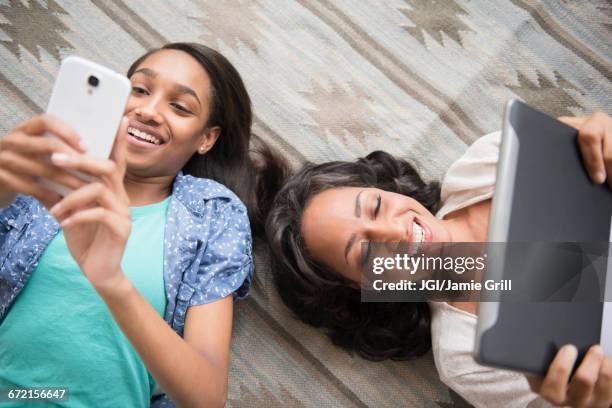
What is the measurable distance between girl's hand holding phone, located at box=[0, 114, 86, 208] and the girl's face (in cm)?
31

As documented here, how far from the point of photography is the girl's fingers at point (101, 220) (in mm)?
611

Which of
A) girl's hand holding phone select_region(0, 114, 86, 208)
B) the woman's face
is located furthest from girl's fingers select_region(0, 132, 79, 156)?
the woman's face

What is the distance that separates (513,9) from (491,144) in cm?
42

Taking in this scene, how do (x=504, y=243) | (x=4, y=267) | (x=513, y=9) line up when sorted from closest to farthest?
(x=504, y=243) < (x=4, y=267) < (x=513, y=9)

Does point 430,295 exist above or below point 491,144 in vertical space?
below

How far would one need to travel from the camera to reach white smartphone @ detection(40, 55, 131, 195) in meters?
0.67

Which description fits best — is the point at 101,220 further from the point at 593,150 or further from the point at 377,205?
the point at 593,150

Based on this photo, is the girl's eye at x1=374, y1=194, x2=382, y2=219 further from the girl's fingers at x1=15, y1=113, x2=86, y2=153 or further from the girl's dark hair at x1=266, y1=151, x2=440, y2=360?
the girl's fingers at x1=15, y1=113, x2=86, y2=153

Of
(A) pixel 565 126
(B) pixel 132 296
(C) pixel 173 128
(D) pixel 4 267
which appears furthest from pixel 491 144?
(D) pixel 4 267

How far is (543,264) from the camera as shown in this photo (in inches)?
28.3

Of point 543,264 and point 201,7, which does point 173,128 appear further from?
point 543,264

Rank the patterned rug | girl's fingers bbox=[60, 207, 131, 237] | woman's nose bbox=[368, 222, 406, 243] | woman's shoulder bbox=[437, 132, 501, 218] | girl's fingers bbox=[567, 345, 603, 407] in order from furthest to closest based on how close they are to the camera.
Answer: the patterned rug → woman's shoulder bbox=[437, 132, 501, 218] → woman's nose bbox=[368, 222, 406, 243] → girl's fingers bbox=[567, 345, 603, 407] → girl's fingers bbox=[60, 207, 131, 237]

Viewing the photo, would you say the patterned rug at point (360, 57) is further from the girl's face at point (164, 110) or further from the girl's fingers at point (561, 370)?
the girl's fingers at point (561, 370)

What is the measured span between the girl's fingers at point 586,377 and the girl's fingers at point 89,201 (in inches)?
25.6
